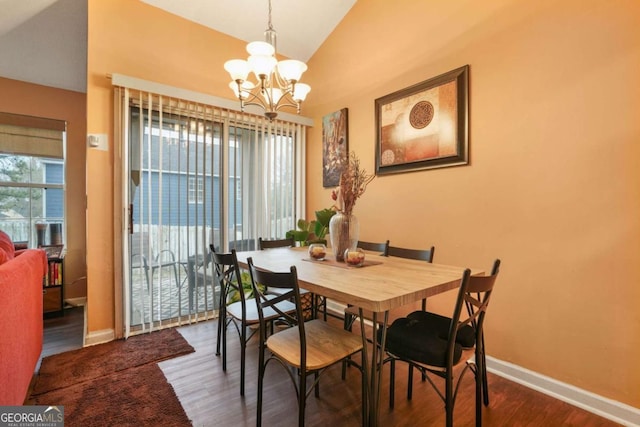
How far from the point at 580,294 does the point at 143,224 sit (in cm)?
333

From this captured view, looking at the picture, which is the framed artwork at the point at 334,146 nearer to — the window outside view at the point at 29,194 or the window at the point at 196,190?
the window at the point at 196,190

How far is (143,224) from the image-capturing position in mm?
2699

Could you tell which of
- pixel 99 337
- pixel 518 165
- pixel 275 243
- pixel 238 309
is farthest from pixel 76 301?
pixel 518 165

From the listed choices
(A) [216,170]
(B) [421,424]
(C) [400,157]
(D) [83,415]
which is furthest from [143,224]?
(B) [421,424]

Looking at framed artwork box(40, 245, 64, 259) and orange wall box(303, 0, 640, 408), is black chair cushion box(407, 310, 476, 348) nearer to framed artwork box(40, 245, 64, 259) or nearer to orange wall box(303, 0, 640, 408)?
orange wall box(303, 0, 640, 408)

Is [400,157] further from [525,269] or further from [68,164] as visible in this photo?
[68,164]

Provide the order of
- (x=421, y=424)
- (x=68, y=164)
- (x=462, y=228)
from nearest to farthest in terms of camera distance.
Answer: (x=421, y=424) < (x=462, y=228) < (x=68, y=164)

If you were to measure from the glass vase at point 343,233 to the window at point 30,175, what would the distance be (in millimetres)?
3561

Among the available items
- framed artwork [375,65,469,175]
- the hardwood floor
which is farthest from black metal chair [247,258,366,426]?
framed artwork [375,65,469,175]

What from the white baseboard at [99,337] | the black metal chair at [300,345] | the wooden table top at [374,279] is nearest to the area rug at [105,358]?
the white baseboard at [99,337]

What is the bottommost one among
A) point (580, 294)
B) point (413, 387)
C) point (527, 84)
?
point (413, 387)

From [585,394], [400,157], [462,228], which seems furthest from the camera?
[400,157]

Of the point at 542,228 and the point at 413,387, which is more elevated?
the point at 542,228

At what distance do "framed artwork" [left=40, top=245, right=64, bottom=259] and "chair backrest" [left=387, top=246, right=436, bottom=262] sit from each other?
11.4 ft
